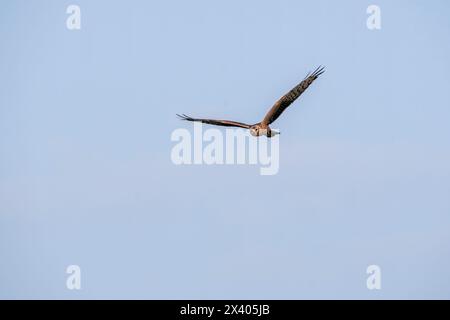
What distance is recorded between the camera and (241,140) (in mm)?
45875

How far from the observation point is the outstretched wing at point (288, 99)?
3916cm

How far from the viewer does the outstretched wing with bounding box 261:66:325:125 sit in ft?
128

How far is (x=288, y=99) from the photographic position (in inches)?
1545
